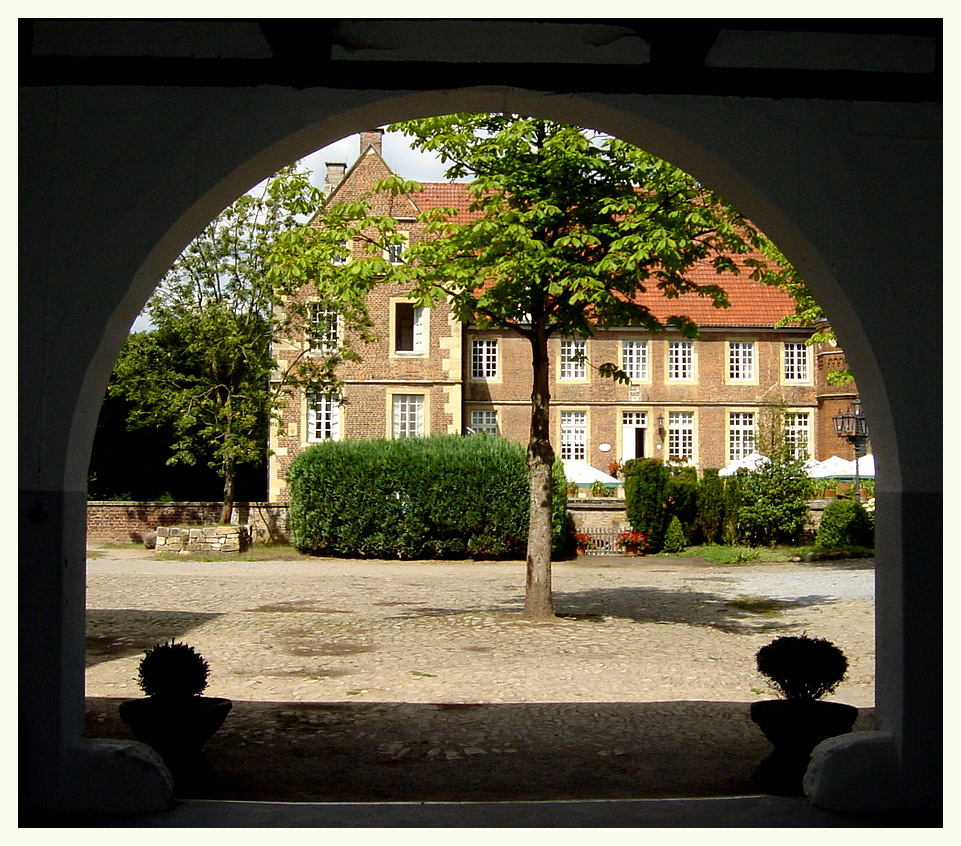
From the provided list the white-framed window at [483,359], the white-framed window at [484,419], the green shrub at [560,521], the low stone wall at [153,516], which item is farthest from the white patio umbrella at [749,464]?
the low stone wall at [153,516]

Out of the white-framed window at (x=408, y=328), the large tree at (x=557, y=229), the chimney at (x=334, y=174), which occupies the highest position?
the chimney at (x=334, y=174)

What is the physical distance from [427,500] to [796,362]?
20.5 meters

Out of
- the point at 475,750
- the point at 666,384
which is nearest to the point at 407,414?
the point at 666,384

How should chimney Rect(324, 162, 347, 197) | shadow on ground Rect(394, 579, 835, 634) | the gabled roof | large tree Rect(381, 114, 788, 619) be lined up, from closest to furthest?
large tree Rect(381, 114, 788, 619), shadow on ground Rect(394, 579, 835, 634), the gabled roof, chimney Rect(324, 162, 347, 197)

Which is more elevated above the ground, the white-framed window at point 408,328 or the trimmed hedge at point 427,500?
the white-framed window at point 408,328

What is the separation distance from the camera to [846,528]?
24328 millimetres

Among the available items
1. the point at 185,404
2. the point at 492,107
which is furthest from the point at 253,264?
the point at 492,107

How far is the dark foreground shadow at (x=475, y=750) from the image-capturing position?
5883mm

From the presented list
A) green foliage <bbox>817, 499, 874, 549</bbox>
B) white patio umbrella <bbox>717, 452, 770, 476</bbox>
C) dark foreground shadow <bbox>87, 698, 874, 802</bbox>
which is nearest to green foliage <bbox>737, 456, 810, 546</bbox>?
white patio umbrella <bbox>717, 452, 770, 476</bbox>

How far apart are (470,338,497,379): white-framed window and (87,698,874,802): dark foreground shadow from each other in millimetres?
27544

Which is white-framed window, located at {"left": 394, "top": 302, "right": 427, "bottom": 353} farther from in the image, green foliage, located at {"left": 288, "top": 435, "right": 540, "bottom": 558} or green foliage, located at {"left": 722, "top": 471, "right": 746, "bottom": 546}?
green foliage, located at {"left": 722, "top": 471, "right": 746, "bottom": 546}

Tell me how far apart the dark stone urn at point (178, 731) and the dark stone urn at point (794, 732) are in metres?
3.33

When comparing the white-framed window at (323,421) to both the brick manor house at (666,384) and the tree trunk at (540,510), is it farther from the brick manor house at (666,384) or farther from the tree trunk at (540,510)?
the tree trunk at (540,510)

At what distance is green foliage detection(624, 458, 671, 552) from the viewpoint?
997 inches
